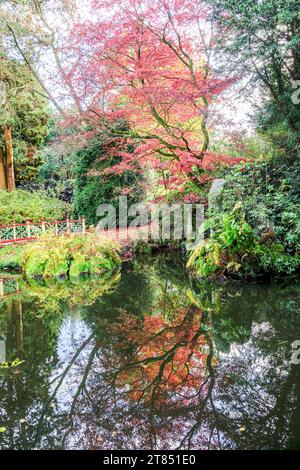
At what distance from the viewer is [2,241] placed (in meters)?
12.1

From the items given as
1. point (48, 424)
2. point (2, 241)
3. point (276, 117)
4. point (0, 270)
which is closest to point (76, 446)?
point (48, 424)

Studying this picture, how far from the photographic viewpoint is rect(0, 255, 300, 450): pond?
2877mm

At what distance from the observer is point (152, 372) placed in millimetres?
3852

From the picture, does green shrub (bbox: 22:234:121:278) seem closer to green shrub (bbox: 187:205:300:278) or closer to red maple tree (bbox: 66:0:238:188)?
green shrub (bbox: 187:205:300:278)

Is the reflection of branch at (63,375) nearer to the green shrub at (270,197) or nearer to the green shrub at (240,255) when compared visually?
the green shrub at (240,255)

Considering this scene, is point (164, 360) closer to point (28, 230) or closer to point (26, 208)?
point (28, 230)

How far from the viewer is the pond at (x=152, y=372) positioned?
2.88 metres

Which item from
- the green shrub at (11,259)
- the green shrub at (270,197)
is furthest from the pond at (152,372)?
the green shrub at (11,259)

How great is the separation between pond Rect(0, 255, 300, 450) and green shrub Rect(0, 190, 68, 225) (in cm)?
814

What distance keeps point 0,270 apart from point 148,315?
20.1 ft

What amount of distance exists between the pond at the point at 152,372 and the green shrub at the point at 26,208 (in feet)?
26.7

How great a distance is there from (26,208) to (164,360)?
1218 cm

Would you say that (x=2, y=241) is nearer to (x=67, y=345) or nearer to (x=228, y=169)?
(x=228, y=169)

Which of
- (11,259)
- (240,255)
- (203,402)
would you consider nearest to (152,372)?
(203,402)
